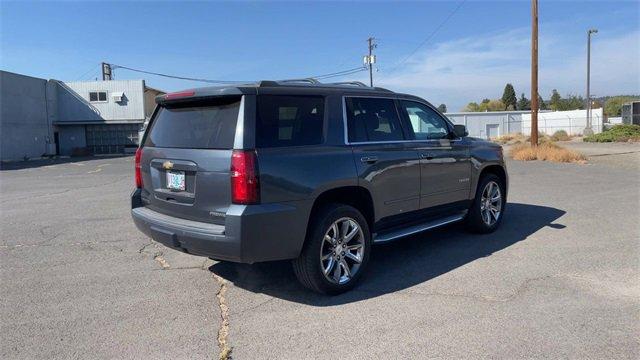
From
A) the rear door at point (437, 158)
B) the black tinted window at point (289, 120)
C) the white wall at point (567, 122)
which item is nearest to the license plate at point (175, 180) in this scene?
the black tinted window at point (289, 120)

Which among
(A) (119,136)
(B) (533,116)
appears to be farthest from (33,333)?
(A) (119,136)

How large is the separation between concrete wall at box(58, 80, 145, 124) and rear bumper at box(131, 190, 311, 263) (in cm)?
4055

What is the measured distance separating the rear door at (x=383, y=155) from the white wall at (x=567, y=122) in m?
52.8

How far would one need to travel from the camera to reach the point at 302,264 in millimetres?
4539

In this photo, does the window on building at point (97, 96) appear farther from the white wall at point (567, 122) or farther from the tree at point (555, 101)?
the tree at point (555, 101)

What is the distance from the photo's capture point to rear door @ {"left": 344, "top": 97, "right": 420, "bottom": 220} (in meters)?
5.04

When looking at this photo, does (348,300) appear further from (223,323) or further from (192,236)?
(192,236)

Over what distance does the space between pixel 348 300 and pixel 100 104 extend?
141ft

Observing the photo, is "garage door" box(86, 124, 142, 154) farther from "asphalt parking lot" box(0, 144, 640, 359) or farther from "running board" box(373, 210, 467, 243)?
"running board" box(373, 210, 467, 243)

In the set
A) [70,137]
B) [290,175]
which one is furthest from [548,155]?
[70,137]

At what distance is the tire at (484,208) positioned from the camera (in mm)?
6734

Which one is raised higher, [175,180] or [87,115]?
[87,115]

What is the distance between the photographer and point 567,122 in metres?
56.7

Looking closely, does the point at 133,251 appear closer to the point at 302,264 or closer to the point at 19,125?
the point at 302,264
